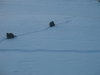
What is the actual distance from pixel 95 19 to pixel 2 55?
1860 mm

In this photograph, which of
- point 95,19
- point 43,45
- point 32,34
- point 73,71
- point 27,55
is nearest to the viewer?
point 73,71

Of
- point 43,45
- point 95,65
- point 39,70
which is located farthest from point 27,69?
point 95,65

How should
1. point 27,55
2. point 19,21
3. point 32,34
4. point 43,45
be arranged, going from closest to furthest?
1. point 27,55
2. point 43,45
3. point 32,34
4. point 19,21

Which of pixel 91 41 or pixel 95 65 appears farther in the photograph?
pixel 91 41

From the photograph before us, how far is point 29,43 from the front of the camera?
1828 mm

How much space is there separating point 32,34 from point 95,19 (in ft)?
4.29

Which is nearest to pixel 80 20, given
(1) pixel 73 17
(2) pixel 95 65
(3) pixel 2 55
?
(1) pixel 73 17

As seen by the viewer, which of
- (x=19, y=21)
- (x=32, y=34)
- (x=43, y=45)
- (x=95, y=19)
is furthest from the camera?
(x=95, y=19)

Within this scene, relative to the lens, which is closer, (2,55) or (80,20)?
(2,55)

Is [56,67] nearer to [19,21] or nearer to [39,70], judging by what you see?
[39,70]

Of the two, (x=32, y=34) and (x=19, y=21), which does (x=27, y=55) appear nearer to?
(x=32, y=34)

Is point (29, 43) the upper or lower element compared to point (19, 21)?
lower

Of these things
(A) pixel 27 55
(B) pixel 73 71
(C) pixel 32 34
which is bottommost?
(B) pixel 73 71

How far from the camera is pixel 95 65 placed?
1.41m
